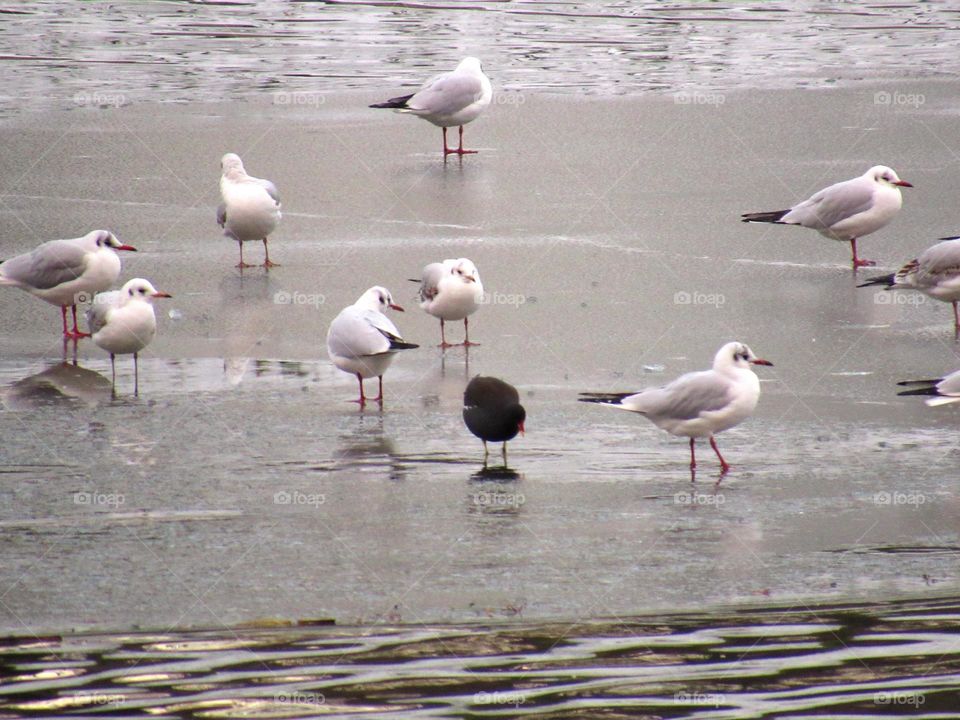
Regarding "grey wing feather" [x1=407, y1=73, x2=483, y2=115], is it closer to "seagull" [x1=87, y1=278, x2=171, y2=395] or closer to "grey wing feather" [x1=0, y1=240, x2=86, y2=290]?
"grey wing feather" [x1=0, y1=240, x2=86, y2=290]

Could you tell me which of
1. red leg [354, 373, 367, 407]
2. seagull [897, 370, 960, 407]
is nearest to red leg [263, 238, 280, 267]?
red leg [354, 373, 367, 407]

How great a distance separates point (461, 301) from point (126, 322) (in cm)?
210

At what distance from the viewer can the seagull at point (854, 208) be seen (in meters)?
11.7

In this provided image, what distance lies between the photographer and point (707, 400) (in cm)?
772

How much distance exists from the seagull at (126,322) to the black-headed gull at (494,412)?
240 cm

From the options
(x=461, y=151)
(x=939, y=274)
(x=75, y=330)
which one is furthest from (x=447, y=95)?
(x=939, y=274)

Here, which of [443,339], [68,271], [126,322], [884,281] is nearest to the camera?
[126,322]

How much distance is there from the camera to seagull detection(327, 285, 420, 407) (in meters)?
8.80

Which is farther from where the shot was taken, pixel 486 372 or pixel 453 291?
pixel 453 291

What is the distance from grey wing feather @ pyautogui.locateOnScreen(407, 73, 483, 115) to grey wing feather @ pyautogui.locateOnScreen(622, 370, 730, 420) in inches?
308

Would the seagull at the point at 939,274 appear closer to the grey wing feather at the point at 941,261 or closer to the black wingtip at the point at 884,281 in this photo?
the grey wing feather at the point at 941,261

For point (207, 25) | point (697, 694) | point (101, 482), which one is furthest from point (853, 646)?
point (207, 25)

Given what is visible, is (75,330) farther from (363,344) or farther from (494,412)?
(494,412)

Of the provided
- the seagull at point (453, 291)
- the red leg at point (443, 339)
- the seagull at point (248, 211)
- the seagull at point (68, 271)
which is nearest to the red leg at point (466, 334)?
the seagull at point (453, 291)
